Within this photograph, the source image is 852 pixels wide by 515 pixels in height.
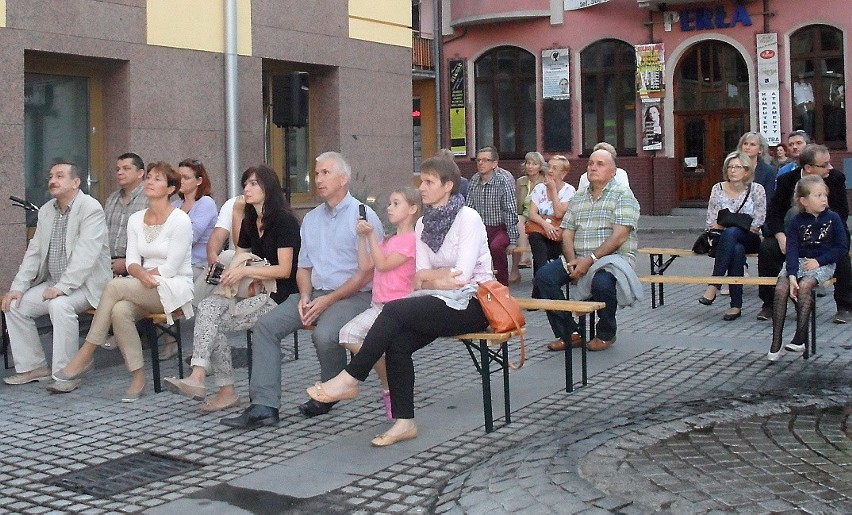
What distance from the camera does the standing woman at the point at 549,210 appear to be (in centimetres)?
1331

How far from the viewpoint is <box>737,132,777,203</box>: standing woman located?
12.5 metres

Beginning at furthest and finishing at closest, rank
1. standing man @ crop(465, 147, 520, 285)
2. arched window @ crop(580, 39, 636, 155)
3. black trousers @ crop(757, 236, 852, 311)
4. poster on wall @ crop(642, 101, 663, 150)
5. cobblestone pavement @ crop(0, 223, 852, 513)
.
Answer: arched window @ crop(580, 39, 636, 155)
poster on wall @ crop(642, 101, 663, 150)
standing man @ crop(465, 147, 520, 285)
black trousers @ crop(757, 236, 852, 311)
cobblestone pavement @ crop(0, 223, 852, 513)

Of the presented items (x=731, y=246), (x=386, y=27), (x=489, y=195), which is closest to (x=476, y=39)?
(x=386, y=27)

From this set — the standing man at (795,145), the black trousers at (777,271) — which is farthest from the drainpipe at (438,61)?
the black trousers at (777,271)

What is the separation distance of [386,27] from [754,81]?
14824mm

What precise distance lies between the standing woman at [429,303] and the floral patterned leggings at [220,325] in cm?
108

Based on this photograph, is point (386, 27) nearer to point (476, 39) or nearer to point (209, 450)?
point (209, 450)

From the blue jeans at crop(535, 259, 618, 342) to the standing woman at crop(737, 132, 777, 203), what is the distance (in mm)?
3298

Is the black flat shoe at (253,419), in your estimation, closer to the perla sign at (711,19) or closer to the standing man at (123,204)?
the standing man at (123,204)

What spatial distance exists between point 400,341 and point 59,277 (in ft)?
10.6

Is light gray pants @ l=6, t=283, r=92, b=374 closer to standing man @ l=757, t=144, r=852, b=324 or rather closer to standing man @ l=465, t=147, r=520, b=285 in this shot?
standing man @ l=465, t=147, r=520, b=285

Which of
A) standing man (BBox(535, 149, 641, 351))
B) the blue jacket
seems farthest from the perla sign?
standing man (BBox(535, 149, 641, 351))

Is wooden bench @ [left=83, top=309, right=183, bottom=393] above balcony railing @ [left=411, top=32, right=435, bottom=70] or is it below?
below

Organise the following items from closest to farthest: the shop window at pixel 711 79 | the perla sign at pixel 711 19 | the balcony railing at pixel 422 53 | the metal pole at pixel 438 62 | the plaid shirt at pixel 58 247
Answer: the plaid shirt at pixel 58 247, the perla sign at pixel 711 19, the shop window at pixel 711 79, the metal pole at pixel 438 62, the balcony railing at pixel 422 53
